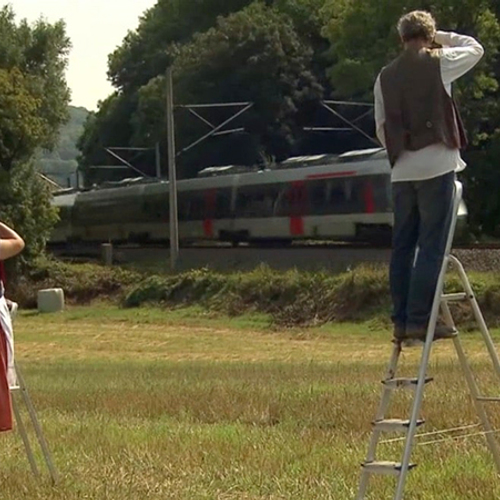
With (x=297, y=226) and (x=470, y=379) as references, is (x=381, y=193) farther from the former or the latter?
(x=470, y=379)

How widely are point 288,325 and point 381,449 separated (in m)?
37.8

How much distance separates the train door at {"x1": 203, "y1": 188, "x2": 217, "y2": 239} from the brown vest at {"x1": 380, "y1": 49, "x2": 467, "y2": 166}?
165ft

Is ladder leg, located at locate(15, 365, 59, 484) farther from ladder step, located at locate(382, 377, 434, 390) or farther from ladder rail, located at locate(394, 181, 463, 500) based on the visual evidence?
ladder rail, located at locate(394, 181, 463, 500)

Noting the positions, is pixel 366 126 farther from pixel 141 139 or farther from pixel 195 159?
pixel 141 139

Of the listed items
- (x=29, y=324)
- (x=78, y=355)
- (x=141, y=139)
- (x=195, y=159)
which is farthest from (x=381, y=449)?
(x=141, y=139)

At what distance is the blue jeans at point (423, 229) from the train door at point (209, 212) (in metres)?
50.1

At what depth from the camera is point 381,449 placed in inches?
355

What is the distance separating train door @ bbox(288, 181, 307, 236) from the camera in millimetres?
51406

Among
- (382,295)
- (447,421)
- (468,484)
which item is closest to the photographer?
(468,484)

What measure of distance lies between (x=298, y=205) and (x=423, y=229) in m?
44.9

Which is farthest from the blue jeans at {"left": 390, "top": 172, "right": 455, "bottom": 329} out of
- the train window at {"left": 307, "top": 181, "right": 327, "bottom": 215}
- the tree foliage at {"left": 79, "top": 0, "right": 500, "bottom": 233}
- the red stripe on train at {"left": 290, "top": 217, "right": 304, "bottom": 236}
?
the tree foliage at {"left": 79, "top": 0, "right": 500, "bottom": 233}

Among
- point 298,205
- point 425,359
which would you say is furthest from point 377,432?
point 298,205

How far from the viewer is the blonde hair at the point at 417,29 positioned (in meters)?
6.72

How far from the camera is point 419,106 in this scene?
22.0ft
